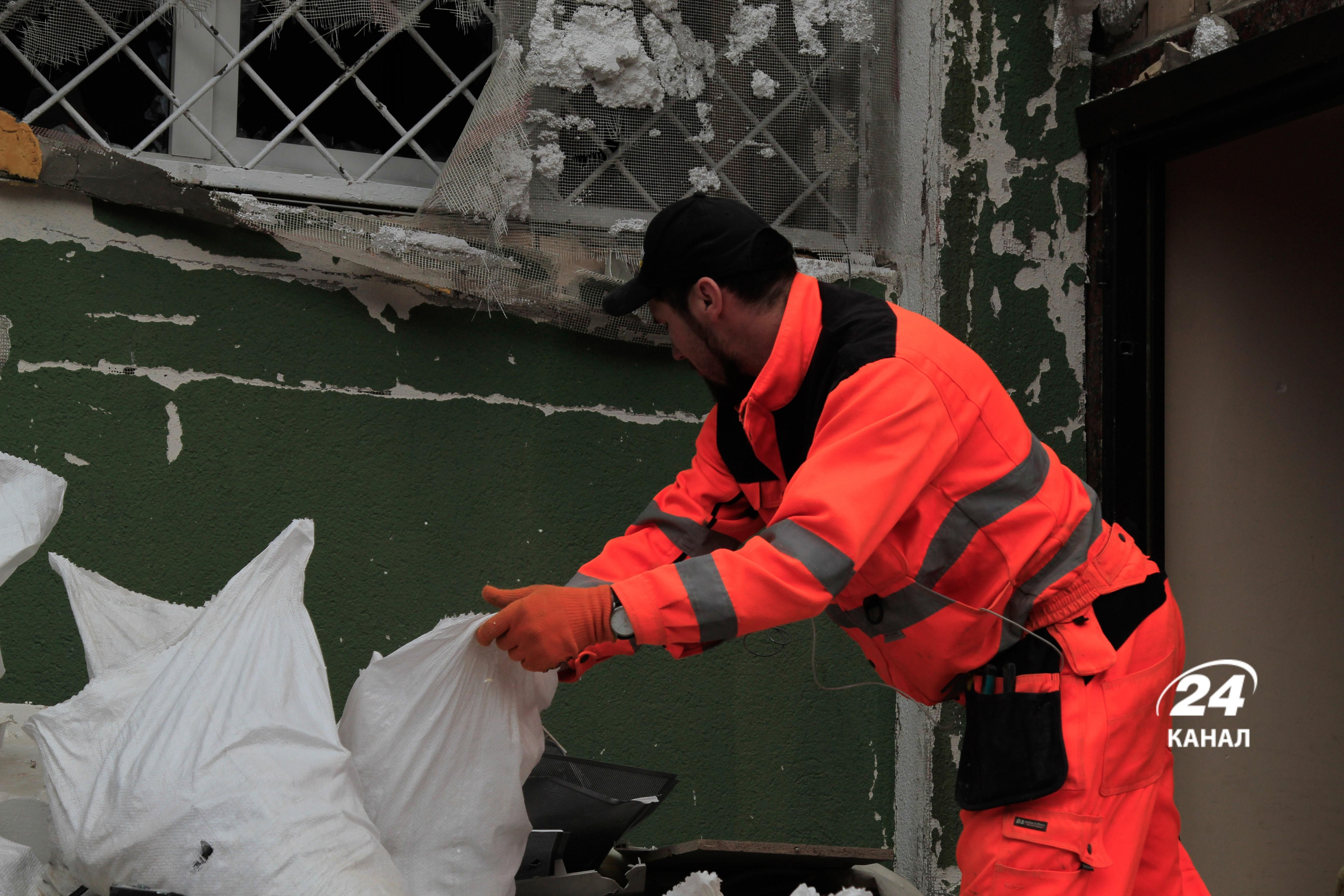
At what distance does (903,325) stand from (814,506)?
36 centimetres

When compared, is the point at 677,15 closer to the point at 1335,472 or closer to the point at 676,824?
the point at 676,824

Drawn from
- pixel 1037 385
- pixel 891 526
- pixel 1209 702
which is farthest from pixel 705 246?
pixel 1209 702

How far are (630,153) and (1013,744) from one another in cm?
185

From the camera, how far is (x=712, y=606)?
4.84 ft

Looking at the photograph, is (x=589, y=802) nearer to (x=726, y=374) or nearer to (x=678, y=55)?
(x=726, y=374)

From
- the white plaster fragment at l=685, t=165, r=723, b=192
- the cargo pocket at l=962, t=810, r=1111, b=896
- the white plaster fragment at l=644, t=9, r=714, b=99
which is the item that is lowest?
the cargo pocket at l=962, t=810, r=1111, b=896

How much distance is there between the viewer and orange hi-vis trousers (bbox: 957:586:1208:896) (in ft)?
5.32

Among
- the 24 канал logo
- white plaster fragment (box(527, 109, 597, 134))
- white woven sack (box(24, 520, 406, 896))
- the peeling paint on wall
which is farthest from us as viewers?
the 24 канал logo

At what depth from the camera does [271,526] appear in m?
2.58

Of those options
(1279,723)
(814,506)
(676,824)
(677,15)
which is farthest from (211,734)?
(1279,723)

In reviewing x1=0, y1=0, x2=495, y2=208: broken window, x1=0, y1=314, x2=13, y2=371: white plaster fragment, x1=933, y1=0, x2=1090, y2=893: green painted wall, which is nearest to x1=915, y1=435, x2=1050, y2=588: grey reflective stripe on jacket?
x1=933, y1=0, x2=1090, y2=893: green painted wall

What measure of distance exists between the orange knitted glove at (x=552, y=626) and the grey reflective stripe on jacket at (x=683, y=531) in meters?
0.49

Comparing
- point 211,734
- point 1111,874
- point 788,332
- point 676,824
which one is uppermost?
point 788,332

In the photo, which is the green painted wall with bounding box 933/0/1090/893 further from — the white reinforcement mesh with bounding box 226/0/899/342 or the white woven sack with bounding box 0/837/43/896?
the white woven sack with bounding box 0/837/43/896
